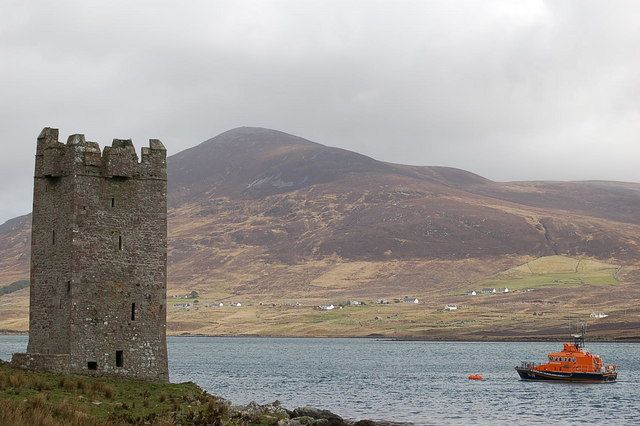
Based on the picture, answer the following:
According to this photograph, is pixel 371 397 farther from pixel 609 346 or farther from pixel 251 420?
pixel 609 346

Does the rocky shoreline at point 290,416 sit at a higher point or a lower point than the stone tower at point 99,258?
lower

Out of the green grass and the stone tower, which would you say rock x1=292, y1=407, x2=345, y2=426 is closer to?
the green grass

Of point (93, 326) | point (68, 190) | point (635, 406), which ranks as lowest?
point (635, 406)

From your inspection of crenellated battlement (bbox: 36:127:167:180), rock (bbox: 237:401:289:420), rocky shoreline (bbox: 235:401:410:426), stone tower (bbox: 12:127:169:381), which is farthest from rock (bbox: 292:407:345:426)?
crenellated battlement (bbox: 36:127:167:180)

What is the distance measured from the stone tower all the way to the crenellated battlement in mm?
40

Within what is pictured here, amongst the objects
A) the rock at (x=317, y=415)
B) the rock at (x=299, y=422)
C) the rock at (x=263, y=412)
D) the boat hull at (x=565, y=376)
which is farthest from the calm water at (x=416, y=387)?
the rock at (x=299, y=422)

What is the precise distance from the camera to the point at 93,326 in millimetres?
39875

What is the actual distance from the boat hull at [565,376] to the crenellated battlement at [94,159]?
61.8 m

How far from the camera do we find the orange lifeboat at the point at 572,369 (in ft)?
308

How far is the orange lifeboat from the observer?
94.0 m

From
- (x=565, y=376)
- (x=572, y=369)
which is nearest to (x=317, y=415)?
(x=572, y=369)

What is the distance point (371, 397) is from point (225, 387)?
12844mm

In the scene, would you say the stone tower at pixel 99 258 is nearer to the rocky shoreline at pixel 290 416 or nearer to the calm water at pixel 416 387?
the rocky shoreline at pixel 290 416

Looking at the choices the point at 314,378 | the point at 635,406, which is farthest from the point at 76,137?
the point at 314,378
